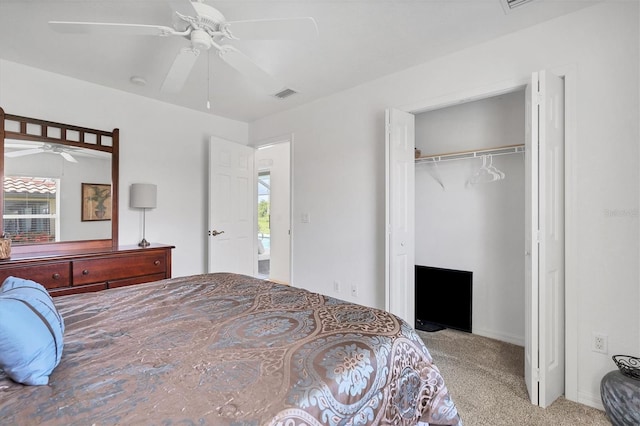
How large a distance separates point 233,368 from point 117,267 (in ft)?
8.32

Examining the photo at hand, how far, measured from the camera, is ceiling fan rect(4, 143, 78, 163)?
2742 mm

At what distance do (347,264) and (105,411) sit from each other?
285 cm

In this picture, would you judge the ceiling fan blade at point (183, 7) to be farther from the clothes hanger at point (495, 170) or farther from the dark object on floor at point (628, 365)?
the dark object on floor at point (628, 365)

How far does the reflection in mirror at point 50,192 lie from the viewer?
2.73m

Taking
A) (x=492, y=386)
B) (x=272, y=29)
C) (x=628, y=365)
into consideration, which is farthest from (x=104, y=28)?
(x=628, y=365)

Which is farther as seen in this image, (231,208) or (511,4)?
(231,208)

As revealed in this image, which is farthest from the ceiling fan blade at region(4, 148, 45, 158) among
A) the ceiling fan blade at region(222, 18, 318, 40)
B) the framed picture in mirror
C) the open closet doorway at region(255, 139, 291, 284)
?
the open closet doorway at region(255, 139, 291, 284)

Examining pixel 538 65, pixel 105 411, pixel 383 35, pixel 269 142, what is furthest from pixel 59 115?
pixel 538 65

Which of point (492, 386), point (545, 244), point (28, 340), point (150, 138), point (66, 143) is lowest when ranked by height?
point (492, 386)

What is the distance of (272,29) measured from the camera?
1663 millimetres

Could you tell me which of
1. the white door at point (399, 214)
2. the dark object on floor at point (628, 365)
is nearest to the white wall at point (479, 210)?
the white door at point (399, 214)

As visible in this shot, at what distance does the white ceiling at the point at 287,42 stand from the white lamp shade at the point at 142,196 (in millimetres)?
1043

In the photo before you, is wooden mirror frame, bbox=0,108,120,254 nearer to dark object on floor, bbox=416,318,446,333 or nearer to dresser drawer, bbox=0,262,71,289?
dresser drawer, bbox=0,262,71,289

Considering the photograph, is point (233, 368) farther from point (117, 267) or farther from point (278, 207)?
point (278, 207)
